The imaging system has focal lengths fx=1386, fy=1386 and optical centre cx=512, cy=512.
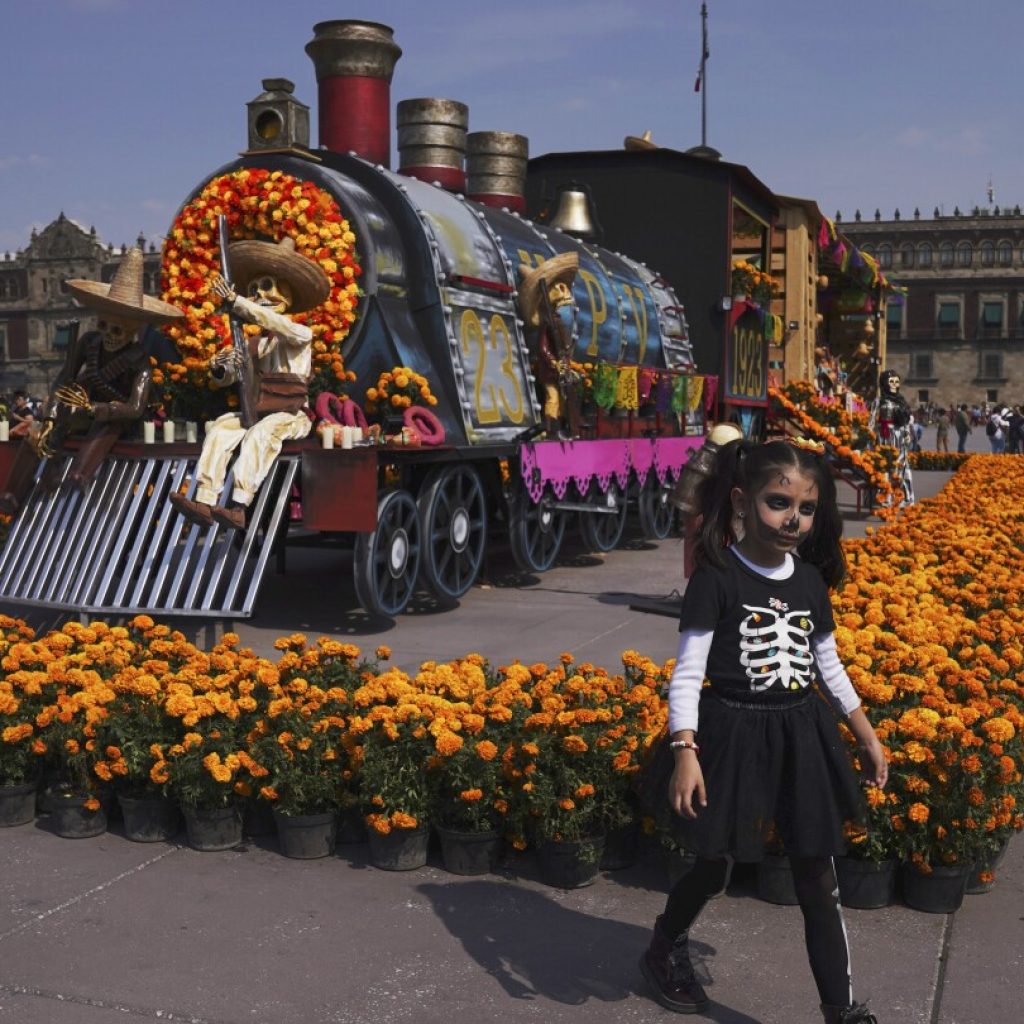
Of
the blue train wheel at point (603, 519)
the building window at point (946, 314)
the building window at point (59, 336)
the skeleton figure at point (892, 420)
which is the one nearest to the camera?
the blue train wheel at point (603, 519)

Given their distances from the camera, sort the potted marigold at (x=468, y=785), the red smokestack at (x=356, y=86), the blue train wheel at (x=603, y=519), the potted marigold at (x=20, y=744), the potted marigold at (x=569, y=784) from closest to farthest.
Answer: the potted marigold at (x=569, y=784) → the potted marigold at (x=468, y=785) → the potted marigold at (x=20, y=744) → the red smokestack at (x=356, y=86) → the blue train wheel at (x=603, y=519)

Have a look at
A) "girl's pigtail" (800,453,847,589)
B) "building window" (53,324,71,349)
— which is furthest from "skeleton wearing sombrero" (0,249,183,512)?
"building window" (53,324,71,349)

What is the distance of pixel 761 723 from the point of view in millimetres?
3775

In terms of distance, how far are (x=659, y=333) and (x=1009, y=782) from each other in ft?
37.6

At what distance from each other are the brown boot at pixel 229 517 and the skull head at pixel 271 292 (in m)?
1.69

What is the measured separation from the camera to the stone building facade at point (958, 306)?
92562 mm

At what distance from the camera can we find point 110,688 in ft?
19.0

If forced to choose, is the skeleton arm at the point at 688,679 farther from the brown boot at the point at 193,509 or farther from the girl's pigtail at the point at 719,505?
the brown boot at the point at 193,509

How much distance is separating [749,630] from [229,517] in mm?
5517

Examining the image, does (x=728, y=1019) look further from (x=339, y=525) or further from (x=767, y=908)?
(x=339, y=525)

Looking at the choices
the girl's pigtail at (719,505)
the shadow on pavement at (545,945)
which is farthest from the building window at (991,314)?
the girl's pigtail at (719,505)

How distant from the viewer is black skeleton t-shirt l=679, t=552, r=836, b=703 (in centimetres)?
378

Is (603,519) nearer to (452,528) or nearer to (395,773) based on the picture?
(452,528)

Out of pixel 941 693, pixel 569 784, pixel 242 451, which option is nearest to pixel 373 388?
pixel 242 451
